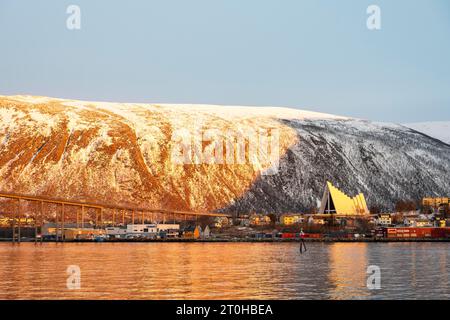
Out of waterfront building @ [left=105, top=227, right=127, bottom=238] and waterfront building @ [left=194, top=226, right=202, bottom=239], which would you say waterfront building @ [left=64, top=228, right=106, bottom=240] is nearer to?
waterfront building @ [left=105, top=227, right=127, bottom=238]

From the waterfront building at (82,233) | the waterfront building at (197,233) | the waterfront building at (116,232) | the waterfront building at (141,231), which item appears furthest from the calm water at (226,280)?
the waterfront building at (141,231)

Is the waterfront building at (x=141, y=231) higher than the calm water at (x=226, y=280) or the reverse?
higher

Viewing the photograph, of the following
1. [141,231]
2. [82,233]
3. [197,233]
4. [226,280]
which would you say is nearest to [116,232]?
[141,231]

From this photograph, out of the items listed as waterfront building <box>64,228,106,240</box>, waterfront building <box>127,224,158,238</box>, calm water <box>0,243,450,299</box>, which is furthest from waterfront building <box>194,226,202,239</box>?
calm water <box>0,243,450,299</box>

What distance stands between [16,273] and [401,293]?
30.8 m

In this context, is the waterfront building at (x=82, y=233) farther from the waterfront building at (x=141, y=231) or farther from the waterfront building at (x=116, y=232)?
the waterfront building at (x=141, y=231)

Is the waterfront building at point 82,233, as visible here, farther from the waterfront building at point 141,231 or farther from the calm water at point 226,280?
the calm water at point 226,280

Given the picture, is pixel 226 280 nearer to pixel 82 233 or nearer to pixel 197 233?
pixel 197 233

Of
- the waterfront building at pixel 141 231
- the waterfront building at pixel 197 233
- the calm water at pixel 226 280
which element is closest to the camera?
the calm water at pixel 226 280

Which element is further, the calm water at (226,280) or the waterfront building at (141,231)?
the waterfront building at (141,231)

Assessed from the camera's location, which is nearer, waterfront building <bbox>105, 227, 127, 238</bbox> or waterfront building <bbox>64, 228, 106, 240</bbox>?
waterfront building <bbox>64, 228, 106, 240</bbox>

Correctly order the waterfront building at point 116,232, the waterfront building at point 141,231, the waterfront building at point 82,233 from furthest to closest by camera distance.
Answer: the waterfront building at point 141,231 < the waterfront building at point 116,232 < the waterfront building at point 82,233
